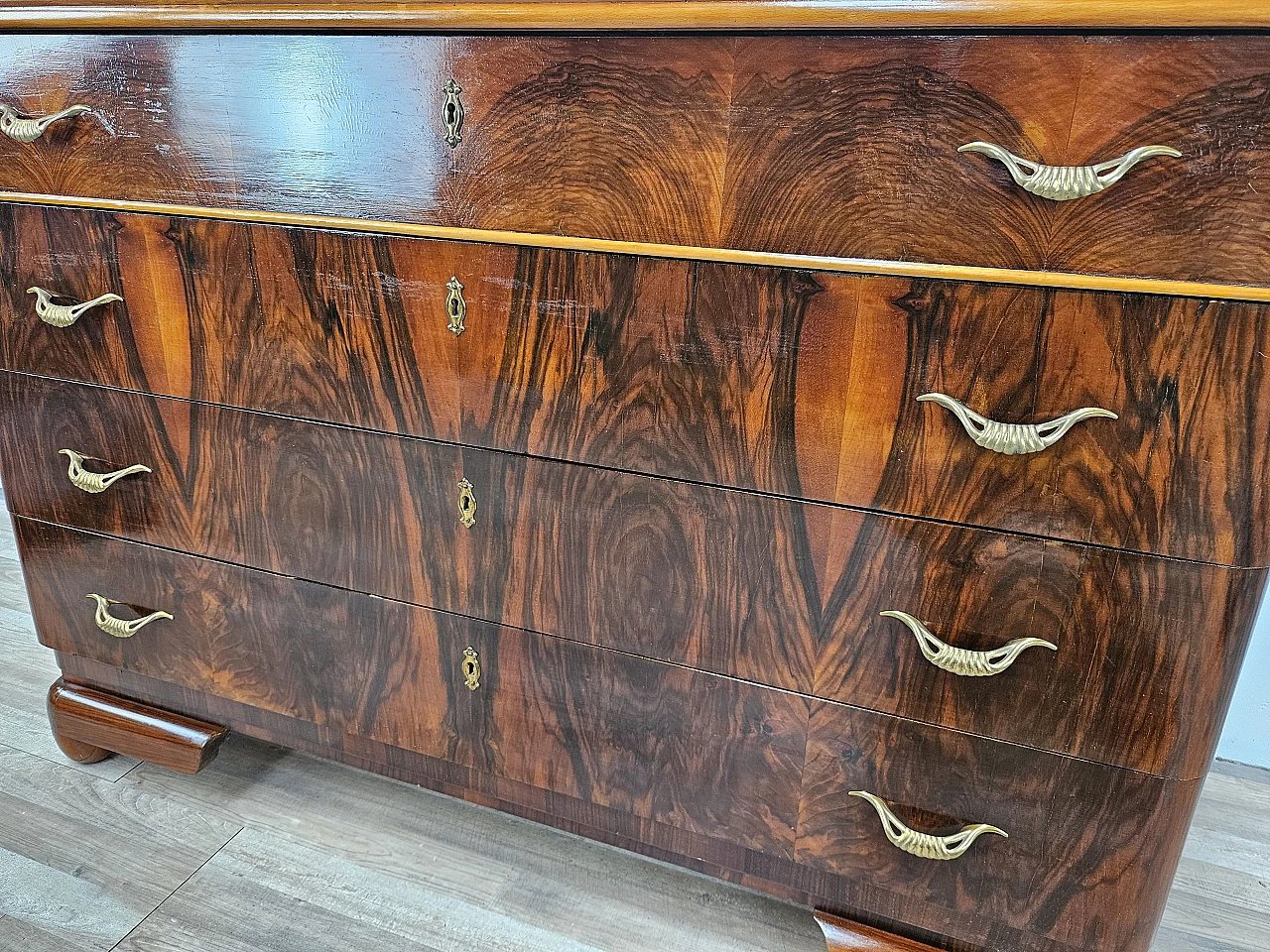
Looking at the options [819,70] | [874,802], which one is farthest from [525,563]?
[819,70]

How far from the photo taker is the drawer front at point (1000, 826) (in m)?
0.79

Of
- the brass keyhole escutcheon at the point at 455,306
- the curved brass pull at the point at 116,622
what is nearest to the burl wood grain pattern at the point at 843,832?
the curved brass pull at the point at 116,622

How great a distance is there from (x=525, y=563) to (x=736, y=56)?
0.51 metres

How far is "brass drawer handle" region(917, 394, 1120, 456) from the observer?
0.69 metres

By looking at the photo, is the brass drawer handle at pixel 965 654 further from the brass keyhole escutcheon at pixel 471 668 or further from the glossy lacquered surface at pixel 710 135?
the brass keyhole escutcheon at pixel 471 668

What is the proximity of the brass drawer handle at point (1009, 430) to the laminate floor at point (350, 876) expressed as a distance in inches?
26.9

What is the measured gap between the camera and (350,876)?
1.12 meters

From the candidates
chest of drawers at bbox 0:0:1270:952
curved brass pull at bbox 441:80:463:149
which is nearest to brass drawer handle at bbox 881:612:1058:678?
chest of drawers at bbox 0:0:1270:952

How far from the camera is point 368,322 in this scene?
0.89 meters

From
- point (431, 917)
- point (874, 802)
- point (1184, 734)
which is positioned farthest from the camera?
point (431, 917)

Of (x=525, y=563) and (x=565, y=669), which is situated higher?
(x=525, y=563)

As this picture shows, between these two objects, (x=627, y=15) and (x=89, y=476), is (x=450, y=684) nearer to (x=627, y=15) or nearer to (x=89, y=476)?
(x=89, y=476)

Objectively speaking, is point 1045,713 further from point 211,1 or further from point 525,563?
point 211,1

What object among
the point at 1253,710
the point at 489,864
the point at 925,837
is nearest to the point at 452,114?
the point at 925,837
